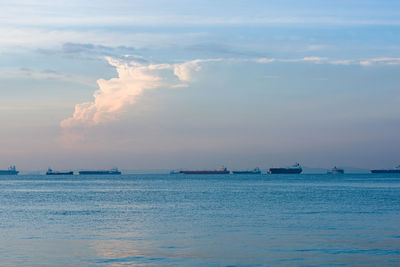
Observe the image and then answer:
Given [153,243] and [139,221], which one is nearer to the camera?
[153,243]

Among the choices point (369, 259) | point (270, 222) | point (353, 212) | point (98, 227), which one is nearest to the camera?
point (369, 259)

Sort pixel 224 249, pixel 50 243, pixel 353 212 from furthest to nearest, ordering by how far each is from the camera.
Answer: pixel 353 212 → pixel 50 243 → pixel 224 249

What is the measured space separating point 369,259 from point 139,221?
27959 mm

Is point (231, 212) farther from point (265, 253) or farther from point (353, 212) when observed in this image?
point (265, 253)

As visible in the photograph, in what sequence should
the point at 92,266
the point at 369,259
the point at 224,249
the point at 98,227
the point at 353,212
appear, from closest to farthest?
the point at 92,266, the point at 369,259, the point at 224,249, the point at 98,227, the point at 353,212

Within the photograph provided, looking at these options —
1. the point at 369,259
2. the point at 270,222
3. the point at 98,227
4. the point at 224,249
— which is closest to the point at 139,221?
the point at 98,227

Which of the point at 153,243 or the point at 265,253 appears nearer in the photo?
the point at 265,253

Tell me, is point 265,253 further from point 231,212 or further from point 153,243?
point 231,212

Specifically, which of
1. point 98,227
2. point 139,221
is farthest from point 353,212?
point 98,227

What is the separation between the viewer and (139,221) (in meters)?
55.6

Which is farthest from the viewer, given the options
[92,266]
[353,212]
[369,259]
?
[353,212]

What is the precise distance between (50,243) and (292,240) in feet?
58.6

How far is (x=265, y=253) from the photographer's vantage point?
35.1 meters

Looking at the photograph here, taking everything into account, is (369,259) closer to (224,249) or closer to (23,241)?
(224,249)
